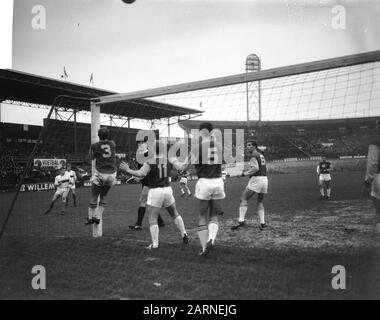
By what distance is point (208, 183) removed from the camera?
5.75m

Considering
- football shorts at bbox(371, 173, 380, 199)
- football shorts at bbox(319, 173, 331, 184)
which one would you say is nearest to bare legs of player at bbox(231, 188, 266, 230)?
football shorts at bbox(371, 173, 380, 199)

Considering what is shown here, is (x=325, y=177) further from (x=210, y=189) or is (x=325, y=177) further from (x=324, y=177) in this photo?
(x=210, y=189)

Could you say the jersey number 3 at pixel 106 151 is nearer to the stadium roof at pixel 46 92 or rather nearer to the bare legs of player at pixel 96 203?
the bare legs of player at pixel 96 203

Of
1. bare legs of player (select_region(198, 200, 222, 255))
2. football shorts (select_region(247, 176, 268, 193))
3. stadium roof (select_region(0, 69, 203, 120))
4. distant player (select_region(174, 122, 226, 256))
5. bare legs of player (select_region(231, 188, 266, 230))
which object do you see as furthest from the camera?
stadium roof (select_region(0, 69, 203, 120))

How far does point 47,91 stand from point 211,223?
28.1 meters

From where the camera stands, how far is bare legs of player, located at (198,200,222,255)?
5594 mm

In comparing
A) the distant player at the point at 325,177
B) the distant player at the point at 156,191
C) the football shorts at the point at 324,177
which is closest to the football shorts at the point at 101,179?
the distant player at the point at 156,191

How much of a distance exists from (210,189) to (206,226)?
625 mm

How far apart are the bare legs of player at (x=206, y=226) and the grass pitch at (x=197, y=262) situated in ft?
0.84

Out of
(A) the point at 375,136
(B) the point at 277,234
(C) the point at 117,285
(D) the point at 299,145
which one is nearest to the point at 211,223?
(C) the point at 117,285

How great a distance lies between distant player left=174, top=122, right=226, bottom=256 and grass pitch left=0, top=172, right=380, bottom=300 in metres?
0.48

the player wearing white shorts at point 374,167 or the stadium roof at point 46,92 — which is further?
the stadium roof at point 46,92

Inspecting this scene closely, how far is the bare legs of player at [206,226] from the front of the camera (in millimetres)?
5594

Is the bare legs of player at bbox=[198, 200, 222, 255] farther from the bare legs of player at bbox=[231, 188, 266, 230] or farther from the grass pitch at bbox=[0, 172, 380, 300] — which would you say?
the bare legs of player at bbox=[231, 188, 266, 230]
